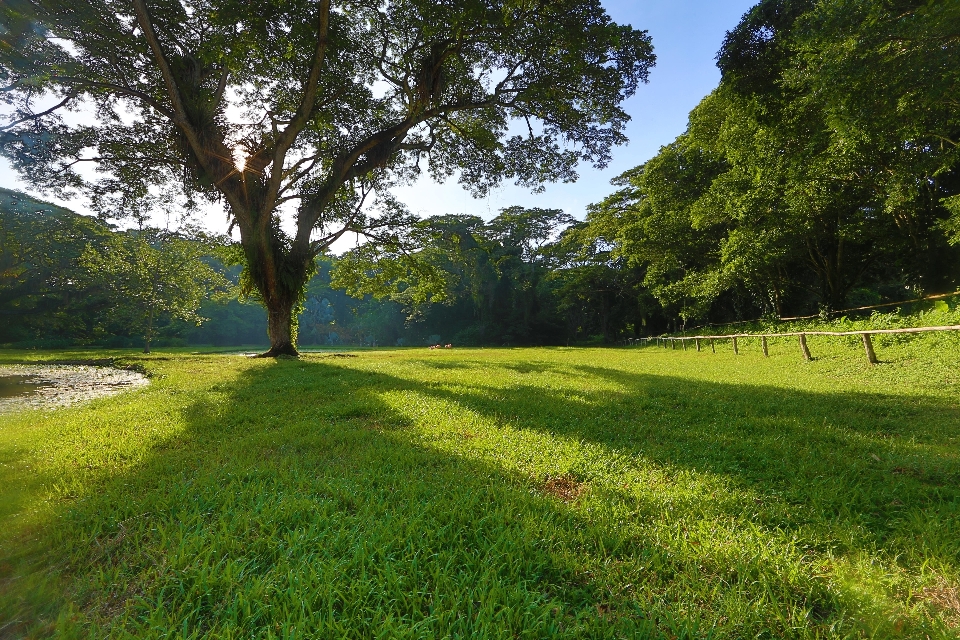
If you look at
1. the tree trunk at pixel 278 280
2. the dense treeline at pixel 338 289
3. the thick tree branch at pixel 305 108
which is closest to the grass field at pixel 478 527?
the thick tree branch at pixel 305 108

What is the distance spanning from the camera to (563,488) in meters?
2.76

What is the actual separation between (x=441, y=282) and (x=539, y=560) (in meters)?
17.3

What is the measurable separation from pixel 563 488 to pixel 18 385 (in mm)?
11922

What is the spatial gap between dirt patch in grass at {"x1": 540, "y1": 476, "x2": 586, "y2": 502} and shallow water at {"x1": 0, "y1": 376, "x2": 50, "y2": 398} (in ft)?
31.5

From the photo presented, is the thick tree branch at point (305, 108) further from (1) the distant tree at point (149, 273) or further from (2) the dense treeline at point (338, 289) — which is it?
(1) the distant tree at point (149, 273)

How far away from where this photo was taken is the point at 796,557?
6.34 ft

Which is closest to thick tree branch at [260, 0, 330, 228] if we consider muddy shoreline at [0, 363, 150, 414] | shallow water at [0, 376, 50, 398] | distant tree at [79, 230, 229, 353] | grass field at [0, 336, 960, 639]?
muddy shoreline at [0, 363, 150, 414]

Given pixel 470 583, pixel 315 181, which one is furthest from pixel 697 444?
pixel 315 181

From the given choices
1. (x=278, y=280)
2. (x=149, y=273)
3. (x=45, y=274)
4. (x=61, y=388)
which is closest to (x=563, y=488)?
(x=61, y=388)

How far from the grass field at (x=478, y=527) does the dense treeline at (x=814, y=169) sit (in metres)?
6.87

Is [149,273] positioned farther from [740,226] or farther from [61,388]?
[740,226]

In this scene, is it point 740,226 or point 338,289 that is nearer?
point 740,226

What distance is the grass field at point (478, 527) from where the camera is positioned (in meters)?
1.52

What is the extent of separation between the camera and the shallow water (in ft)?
22.9
